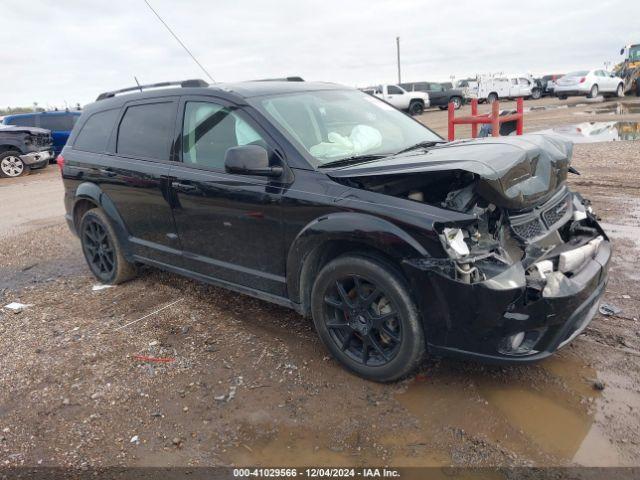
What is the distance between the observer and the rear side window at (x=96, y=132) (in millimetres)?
5066

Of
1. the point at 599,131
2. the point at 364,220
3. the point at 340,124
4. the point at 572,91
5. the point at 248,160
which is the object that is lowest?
the point at 599,131

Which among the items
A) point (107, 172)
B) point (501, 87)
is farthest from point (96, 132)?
point (501, 87)

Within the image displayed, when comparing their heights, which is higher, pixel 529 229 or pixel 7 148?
pixel 7 148

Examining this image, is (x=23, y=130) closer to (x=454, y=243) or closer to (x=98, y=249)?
(x=98, y=249)

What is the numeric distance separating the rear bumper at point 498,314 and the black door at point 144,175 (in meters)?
2.43

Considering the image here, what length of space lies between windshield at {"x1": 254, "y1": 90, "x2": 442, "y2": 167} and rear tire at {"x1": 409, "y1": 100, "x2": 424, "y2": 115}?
2790 cm

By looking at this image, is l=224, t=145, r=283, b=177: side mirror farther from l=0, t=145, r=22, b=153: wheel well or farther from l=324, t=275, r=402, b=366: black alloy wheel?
l=0, t=145, r=22, b=153: wheel well

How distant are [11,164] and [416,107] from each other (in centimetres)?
2313

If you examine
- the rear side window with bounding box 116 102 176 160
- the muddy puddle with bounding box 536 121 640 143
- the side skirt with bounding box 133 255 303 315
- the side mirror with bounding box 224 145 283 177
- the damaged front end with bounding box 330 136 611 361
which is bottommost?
the muddy puddle with bounding box 536 121 640 143

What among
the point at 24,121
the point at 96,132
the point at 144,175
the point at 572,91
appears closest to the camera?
the point at 144,175

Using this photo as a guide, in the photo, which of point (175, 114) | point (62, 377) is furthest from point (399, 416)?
point (175, 114)

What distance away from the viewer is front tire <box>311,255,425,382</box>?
9.75 feet

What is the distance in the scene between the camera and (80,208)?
217 inches

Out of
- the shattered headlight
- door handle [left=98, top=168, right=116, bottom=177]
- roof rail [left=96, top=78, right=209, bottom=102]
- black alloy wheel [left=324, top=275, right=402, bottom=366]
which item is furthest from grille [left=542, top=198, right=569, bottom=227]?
door handle [left=98, top=168, right=116, bottom=177]
